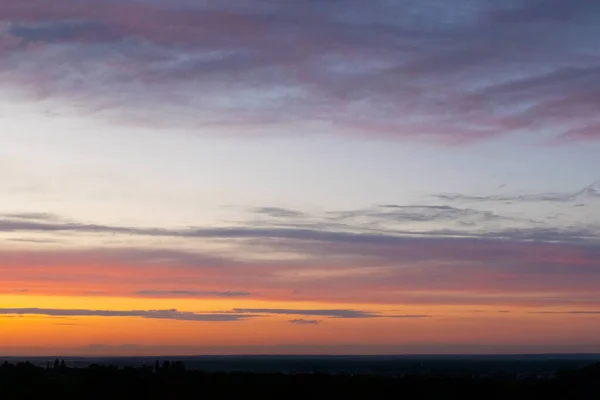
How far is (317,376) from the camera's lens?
97000 millimetres

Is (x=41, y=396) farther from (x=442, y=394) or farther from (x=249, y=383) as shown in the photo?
(x=442, y=394)

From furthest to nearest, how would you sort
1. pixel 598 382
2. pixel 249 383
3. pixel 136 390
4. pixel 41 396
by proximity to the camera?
pixel 598 382, pixel 249 383, pixel 136 390, pixel 41 396

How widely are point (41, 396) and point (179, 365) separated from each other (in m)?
29.9

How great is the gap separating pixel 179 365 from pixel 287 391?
23.8m

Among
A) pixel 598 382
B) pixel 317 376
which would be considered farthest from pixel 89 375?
pixel 598 382

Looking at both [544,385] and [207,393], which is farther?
[544,385]

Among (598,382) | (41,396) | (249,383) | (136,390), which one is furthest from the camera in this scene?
(598,382)

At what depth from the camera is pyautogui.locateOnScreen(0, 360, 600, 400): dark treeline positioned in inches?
3292

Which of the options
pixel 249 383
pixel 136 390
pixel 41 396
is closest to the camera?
pixel 41 396

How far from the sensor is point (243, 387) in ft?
294

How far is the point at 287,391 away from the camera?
87.1m

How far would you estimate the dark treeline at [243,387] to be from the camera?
83625 mm

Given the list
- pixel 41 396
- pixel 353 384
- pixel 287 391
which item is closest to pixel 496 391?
pixel 353 384

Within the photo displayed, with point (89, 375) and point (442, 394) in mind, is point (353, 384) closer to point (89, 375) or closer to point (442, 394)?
point (442, 394)
